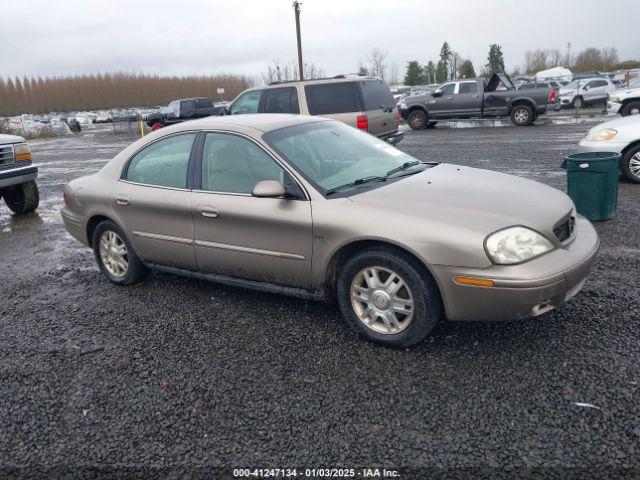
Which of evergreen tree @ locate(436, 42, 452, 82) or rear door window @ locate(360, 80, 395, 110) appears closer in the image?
rear door window @ locate(360, 80, 395, 110)

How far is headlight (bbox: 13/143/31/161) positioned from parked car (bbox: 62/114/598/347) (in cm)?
438

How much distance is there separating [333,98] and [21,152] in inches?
232

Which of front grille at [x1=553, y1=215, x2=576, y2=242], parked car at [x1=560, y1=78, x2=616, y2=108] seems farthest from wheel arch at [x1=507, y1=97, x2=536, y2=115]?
front grille at [x1=553, y1=215, x2=576, y2=242]

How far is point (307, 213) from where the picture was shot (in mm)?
3758

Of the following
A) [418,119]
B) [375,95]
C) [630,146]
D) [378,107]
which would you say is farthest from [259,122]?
[418,119]

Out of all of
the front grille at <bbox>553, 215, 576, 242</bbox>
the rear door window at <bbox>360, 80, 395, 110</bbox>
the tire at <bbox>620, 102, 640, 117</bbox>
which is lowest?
the tire at <bbox>620, 102, 640, 117</bbox>

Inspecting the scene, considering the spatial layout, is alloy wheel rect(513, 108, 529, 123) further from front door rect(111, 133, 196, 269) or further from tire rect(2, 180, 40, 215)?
front door rect(111, 133, 196, 269)

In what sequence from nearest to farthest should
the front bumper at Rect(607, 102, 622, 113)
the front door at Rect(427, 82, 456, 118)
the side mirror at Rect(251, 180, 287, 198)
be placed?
the side mirror at Rect(251, 180, 287, 198), the front bumper at Rect(607, 102, 622, 113), the front door at Rect(427, 82, 456, 118)

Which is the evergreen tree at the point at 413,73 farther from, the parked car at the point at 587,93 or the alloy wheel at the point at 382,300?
the alloy wheel at the point at 382,300

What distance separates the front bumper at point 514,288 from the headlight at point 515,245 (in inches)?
→ 1.6

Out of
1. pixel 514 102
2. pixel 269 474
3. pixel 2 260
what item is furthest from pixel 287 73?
pixel 269 474

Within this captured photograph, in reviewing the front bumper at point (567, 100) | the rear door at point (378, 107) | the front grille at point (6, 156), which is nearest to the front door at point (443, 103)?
the rear door at point (378, 107)

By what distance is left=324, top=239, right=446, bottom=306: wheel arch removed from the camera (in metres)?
3.38

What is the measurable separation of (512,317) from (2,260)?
6.03 metres
